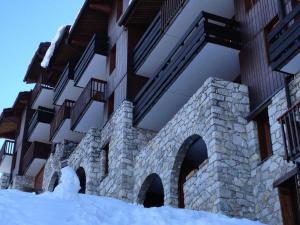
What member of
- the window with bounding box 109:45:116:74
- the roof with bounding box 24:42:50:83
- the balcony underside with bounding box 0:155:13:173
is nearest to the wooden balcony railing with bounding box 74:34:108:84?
the window with bounding box 109:45:116:74

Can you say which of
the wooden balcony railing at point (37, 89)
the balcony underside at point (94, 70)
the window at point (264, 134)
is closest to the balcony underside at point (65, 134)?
the balcony underside at point (94, 70)

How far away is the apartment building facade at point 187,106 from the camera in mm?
14930

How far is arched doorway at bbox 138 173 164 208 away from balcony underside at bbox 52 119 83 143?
27.1ft

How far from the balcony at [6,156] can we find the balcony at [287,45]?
27862mm


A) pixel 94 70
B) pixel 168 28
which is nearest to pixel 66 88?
pixel 94 70

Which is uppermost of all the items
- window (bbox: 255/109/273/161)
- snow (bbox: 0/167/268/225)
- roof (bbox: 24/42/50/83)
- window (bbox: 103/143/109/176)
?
roof (bbox: 24/42/50/83)

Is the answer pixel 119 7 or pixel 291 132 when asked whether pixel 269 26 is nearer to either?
pixel 291 132

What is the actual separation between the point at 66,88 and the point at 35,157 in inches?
194

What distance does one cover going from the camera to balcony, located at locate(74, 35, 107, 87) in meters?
26.9

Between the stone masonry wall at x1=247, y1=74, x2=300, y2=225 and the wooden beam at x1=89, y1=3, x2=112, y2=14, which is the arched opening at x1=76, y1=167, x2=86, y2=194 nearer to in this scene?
the wooden beam at x1=89, y1=3, x2=112, y2=14

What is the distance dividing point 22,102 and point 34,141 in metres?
4.95

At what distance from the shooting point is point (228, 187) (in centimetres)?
1544

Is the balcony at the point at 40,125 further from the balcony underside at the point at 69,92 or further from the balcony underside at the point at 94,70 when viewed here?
the balcony underside at the point at 94,70

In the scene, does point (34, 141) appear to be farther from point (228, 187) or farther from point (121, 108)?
point (228, 187)
